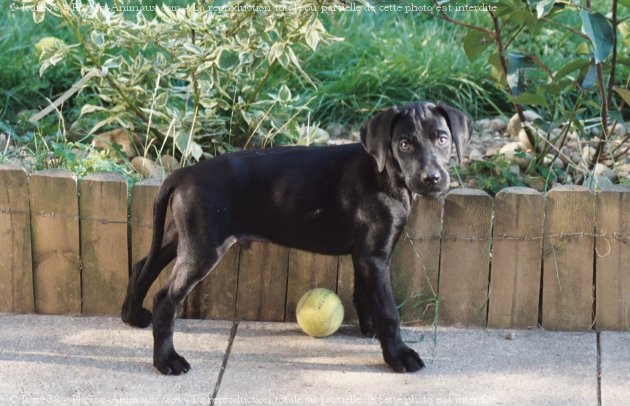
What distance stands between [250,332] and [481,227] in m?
1.22

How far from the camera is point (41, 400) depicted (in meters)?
4.53

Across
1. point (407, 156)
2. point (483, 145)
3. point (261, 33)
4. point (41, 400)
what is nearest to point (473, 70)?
point (483, 145)

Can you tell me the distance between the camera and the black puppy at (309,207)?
15.8 feet

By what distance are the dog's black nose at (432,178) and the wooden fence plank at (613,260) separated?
3.32 ft

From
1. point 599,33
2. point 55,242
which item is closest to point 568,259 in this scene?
point 599,33

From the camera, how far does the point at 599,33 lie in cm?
496

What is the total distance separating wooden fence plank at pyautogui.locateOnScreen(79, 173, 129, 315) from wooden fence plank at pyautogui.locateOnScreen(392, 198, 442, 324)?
1.34 metres

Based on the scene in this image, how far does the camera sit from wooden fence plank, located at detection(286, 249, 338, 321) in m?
5.38

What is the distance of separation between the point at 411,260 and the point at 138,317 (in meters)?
1.34

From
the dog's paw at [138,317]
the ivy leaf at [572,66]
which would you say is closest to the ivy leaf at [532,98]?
the ivy leaf at [572,66]

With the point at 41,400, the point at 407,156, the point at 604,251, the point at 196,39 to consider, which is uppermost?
the point at 196,39

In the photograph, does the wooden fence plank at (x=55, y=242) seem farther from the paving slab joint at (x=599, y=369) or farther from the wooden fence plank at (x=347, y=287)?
the paving slab joint at (x=599, y=369)

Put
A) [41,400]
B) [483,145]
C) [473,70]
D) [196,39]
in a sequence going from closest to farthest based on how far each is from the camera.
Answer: [41,400] → [196,39] → [483,145] → [473,70]

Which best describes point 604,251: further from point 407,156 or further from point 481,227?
point 407,156
